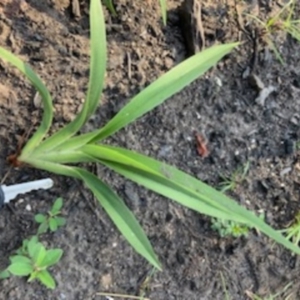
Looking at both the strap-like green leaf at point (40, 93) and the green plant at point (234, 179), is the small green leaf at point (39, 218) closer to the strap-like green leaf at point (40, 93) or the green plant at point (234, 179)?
the strap-like green leaf at point (40, 93)

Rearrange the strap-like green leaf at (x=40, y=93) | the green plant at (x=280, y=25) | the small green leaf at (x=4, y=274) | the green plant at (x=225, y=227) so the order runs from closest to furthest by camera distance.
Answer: the strap-like green leaf at (x=40, y=93), the small green leaf at (x=4, y=274), the green plant at (x=225, y=227), the green plant at (x=280, y=25)

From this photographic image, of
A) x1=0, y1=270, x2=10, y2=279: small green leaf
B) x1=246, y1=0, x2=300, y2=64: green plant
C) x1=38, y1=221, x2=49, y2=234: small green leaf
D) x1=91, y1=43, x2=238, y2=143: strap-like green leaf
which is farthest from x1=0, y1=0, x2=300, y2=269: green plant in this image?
x1=246, y1=0, x2=300, y2=64: green plant

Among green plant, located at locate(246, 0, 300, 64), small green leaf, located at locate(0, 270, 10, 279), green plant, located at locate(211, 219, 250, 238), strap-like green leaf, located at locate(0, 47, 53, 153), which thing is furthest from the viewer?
green plant, located at locate(246, 0, 300, 64)

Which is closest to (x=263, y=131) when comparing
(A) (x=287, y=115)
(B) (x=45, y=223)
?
(A) (x=287, y=115)

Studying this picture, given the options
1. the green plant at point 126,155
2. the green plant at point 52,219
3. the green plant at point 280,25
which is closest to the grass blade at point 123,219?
the green plant at point 126,155

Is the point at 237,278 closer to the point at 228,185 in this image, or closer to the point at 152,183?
the point at 228,185

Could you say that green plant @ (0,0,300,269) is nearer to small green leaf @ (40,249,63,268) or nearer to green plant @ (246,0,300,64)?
small green leaf @ (40,249,63,268)

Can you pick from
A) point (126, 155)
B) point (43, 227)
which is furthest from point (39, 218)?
point (126, 155)
